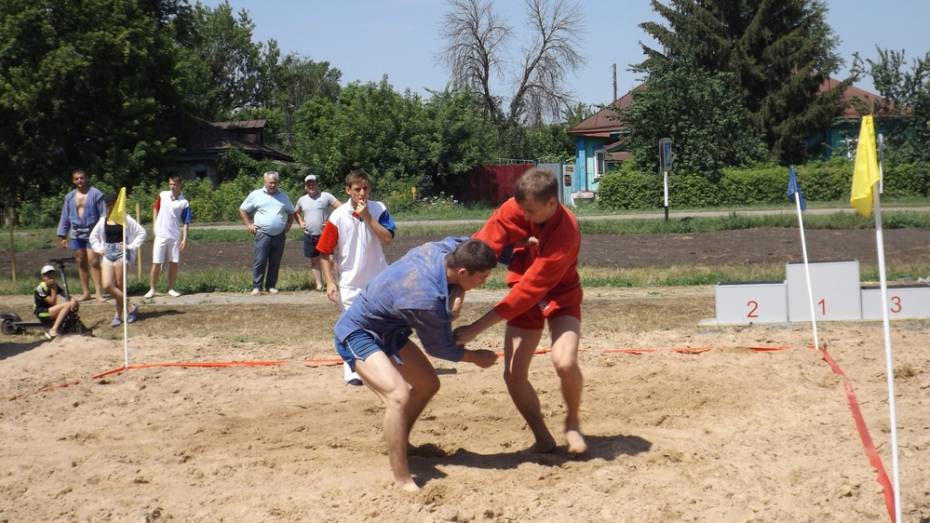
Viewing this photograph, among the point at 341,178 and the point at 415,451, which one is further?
the point at 341,178

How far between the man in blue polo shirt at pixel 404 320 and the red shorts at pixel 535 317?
0.69m

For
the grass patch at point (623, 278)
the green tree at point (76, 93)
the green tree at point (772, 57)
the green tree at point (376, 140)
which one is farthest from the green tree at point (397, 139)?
the grass patch at point (623, 278)

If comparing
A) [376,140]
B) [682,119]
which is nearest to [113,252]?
[376,140]

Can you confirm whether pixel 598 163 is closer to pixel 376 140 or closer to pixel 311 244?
pixel 376 140

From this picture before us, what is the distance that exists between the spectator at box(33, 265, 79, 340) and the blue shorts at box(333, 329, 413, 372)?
7.02 m

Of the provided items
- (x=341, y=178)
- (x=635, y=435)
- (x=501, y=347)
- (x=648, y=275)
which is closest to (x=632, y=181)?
(x=341, y=178)

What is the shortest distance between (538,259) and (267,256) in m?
9.68

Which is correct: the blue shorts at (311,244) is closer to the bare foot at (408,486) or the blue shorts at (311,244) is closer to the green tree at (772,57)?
the bare foot at (408,486)

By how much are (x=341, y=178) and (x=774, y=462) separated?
111 ft

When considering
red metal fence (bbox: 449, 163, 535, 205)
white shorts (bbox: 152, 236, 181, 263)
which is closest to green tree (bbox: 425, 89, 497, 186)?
red metal fence (bbox: 449, 163, 535, 205)

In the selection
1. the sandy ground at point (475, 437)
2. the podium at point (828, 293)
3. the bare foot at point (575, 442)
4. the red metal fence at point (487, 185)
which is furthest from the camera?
the red metal fence at point (487, 185)

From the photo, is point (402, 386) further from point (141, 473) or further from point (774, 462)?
point (774, 462)

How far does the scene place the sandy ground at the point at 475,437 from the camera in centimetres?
560

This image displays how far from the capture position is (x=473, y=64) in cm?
5556
